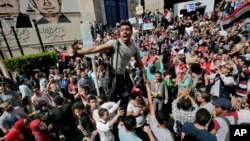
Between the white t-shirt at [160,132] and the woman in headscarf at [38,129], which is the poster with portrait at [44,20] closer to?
the woman in headscarf at [38,129]

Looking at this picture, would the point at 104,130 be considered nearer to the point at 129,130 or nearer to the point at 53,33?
the point at 129,130

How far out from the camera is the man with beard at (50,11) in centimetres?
1842

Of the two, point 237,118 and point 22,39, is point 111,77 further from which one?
point 22,39

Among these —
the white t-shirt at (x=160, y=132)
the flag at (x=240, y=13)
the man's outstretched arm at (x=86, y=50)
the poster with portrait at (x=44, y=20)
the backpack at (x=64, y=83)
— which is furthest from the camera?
the poster with portrait at (x=44, y=20)

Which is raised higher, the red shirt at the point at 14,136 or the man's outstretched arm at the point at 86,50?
the man's outstretched arm at the point at 86,50

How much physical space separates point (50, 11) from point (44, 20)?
0.94 metres

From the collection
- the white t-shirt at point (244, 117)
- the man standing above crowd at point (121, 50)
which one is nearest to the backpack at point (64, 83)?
the man standing above crowd at point (121, 50)

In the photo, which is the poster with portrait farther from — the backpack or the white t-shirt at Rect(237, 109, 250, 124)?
the white t-shirt at Rect(237, 109, 250, 124)

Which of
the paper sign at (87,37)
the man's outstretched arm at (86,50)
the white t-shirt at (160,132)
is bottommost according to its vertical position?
the white t-shirt at (160,132)

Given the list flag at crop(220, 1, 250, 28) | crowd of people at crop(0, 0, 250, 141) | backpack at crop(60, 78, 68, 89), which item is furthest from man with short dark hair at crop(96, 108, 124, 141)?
backpack at crop(60, 78, 68, 89)

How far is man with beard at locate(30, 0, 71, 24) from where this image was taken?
1842 centimetres

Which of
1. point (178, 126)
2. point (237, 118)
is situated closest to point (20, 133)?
point (178, 126)

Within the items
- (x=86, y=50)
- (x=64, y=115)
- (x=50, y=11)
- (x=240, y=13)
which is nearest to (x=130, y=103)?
(x=86, y=50)

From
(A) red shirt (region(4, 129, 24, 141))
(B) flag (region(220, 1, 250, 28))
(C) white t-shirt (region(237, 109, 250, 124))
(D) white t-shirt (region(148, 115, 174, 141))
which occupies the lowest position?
(A) red shirt (region(4, 129, 24, 141))
